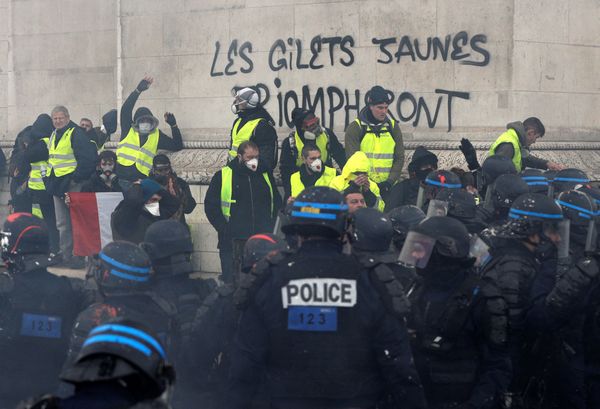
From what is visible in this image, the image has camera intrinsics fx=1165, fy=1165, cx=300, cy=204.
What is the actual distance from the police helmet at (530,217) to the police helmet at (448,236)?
887 millimetres

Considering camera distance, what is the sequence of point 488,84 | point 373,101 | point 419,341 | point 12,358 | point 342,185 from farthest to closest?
point 488,84 < point 373,101 < point 342,185 < point 12,358 < point 419,341

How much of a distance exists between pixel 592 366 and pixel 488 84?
6615 millimetres

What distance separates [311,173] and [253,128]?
1.02 meters

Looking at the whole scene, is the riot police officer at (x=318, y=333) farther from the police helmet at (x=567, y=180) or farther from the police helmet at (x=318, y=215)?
the police helmet at (x=567, y=180)

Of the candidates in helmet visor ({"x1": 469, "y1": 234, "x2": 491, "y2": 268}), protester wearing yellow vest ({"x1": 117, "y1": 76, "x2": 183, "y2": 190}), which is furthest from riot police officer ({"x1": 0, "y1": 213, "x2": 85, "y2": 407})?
protester wearing yellow vest ({"x1": 117, "y1": 76, "x2": 183, "y2": 190})

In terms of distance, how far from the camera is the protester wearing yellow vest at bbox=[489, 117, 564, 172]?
36.9ft

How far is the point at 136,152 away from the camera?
1305 centimetres

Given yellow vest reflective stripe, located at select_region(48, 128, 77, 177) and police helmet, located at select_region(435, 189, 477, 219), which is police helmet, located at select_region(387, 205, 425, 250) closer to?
police helmet, located at select_region(435, 189, 477, 219)

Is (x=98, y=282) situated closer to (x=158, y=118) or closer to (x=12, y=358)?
(x=12, y=358)

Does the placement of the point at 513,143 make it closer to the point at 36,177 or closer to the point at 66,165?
the point at 66,165

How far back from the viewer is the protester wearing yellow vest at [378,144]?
11430mm

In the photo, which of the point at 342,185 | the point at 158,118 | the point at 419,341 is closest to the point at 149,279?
the point at 419,341

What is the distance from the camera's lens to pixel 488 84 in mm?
12438

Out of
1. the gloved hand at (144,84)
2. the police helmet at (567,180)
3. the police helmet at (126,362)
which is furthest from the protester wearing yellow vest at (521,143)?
the police helmet at (126,362)
